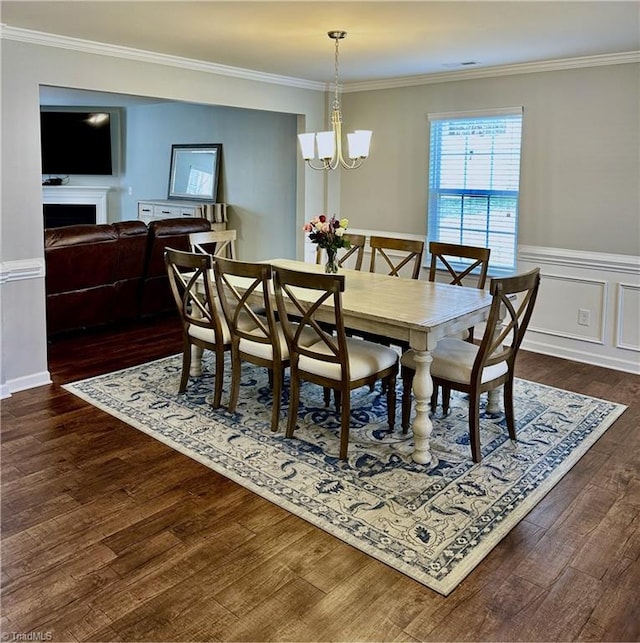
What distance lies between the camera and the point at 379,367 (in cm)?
344

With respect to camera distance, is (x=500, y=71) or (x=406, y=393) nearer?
(x=406, y=393)

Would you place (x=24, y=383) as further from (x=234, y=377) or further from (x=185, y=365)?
(x=234, y=377)

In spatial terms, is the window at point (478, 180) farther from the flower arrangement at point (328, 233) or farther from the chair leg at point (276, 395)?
the chair leg at point (276, 395)

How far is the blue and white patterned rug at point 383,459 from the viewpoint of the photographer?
2670 millimetres

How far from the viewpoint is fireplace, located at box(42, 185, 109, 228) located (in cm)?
955

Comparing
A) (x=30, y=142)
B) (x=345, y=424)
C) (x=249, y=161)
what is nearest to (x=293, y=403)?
(x=345, y=424)

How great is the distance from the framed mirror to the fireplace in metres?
1.53

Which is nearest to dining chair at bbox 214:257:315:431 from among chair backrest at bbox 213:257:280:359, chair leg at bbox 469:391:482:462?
chair backrest at bbox 213:257:280:359

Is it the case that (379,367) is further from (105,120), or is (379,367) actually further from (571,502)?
(105,120)

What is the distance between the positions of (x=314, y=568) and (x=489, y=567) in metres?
0.69

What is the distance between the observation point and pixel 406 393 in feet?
11.8

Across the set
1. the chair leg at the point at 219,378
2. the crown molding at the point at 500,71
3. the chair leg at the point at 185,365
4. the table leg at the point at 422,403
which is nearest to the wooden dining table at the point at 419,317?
the table leg at the point at 422,403

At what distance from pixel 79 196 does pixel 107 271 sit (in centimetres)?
479

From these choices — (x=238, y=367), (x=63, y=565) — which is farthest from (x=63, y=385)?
(x=63, y=565)
